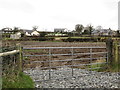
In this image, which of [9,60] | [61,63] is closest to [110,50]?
[61,63]

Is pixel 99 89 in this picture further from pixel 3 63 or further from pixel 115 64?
pixel 115 64

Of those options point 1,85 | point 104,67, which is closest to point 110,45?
point 104,67

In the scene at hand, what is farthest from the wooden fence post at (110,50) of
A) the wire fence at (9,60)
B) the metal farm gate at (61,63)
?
the wire fence at (9,60)

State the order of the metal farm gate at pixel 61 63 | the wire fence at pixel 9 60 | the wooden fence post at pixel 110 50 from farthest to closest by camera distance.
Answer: the wooden fence post at pixel 110 50, the metal farm gate at pixel 61 63, the wire fence at pixel 9 60

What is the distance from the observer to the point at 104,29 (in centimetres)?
9050

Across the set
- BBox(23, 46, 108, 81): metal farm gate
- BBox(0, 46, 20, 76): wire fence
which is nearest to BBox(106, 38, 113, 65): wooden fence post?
BBox(23, 46, 108, 81): metal farm gate

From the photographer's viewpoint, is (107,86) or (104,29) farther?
(104,29)

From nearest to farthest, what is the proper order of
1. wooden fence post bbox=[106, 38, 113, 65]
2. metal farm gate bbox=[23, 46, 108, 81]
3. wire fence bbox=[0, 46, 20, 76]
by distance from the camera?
wire fence bbox=[0, 46, 20, 76], metal farm gate bbox=[23, 46, 108, 81], wooden fence post bbox=[106, 38, 113, 65]

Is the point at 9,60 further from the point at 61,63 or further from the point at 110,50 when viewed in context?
the point at 61,63

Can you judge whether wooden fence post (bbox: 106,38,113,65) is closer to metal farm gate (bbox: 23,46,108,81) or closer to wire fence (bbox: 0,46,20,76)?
metal farm gate (bbox: 23,46,108,81)

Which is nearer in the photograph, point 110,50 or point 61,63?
point 110,50

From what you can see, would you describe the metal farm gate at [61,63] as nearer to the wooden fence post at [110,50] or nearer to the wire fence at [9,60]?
the wooden fence post at [110,50]

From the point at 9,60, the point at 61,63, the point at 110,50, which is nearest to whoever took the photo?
the point at 9,60

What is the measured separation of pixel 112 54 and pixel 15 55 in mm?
5018
